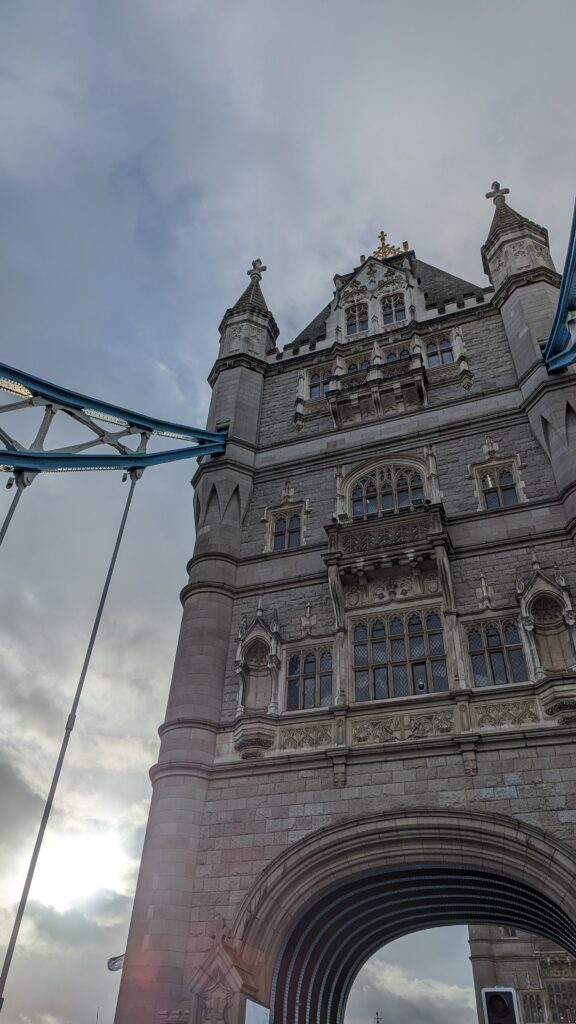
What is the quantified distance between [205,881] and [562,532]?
11.1 m

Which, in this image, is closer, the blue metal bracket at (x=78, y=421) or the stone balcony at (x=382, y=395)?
the blue metal bracket at (x=78, y=421)

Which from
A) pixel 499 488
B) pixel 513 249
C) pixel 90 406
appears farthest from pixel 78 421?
pixel 513 249

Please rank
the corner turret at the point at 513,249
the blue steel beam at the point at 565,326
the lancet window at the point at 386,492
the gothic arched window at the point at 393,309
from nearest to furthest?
the blue steel beam at the point at 565,326
the lancet window at the point at 386,492
the corner turret at the point at 513,249
the gothic arched window at the point at 393,309

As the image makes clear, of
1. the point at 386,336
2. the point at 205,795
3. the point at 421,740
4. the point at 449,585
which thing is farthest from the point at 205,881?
the point at 386,336

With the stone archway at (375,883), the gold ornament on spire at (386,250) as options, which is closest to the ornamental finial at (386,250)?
the gold ornament on spire at (386,250)

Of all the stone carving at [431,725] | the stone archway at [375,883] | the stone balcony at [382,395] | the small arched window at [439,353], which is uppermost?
the small arched window at [439,353]

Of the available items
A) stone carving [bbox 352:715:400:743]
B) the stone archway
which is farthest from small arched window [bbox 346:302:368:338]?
the stone archway

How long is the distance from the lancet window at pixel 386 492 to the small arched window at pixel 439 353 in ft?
15.8

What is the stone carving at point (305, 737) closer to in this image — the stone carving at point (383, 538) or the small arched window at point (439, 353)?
the stone carving at point (383, 538)

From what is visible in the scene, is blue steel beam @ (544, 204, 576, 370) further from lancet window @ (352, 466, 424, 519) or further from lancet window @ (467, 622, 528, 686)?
lancet window @ (467, 622, 528, 686)

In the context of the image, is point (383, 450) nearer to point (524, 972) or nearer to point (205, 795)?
point (205, 795)

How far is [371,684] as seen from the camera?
16844 millimetres

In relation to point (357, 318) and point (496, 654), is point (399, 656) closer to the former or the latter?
point (496, 654)

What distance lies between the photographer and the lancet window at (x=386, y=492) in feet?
67.1
